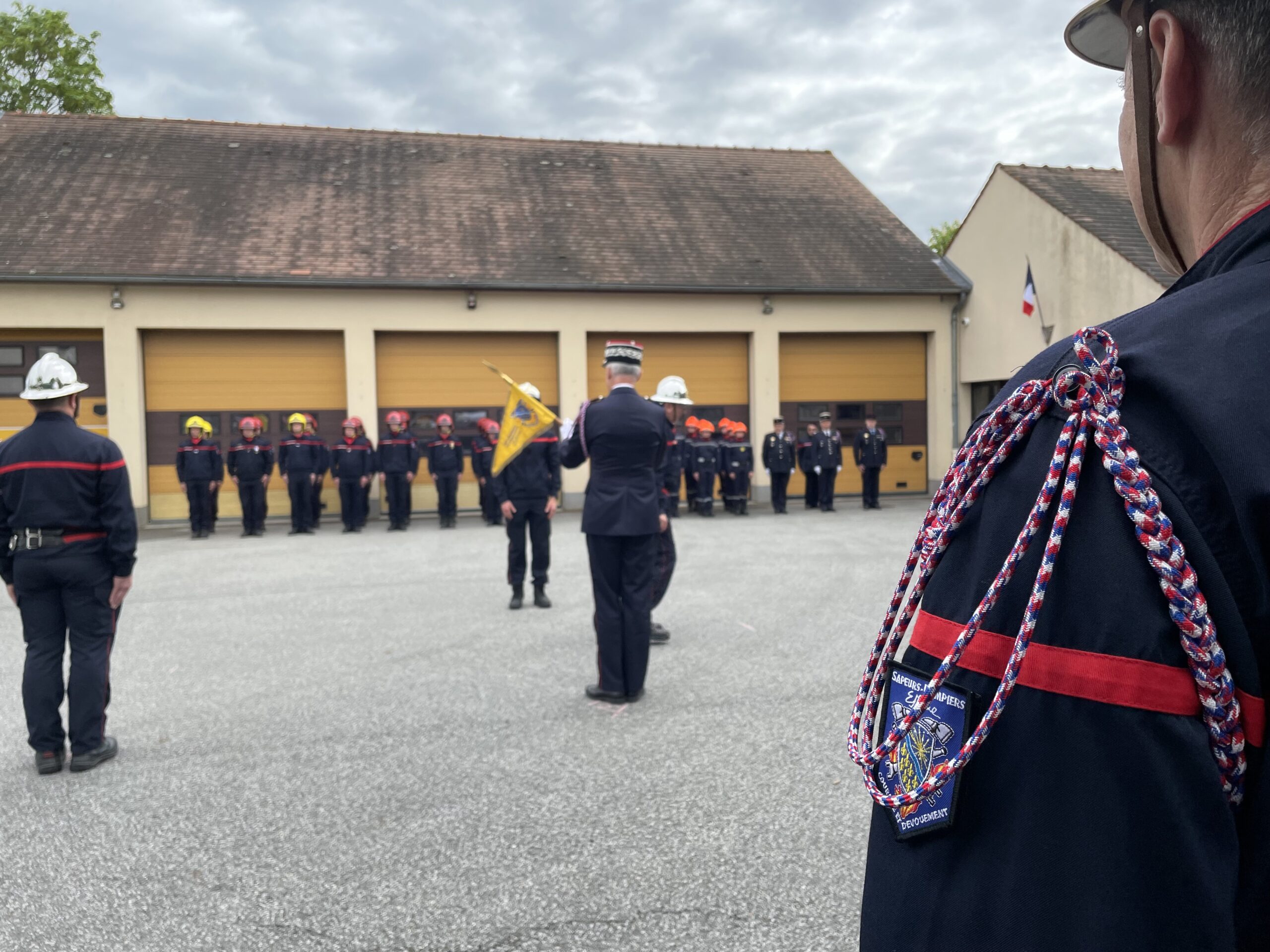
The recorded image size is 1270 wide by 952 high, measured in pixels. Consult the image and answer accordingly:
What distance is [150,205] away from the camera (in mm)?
19047

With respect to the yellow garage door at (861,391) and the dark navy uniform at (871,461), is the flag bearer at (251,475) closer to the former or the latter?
the yellow garage door at (861,391)

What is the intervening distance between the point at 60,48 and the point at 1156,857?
115 feet

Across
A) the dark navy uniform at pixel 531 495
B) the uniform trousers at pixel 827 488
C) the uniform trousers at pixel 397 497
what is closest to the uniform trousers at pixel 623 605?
the dark navy uniform at pixel 531 495

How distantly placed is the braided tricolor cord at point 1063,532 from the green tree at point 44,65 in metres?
33.2

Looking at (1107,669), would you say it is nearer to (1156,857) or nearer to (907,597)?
(1156,857)

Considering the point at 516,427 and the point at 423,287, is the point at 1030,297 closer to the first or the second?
the point at 423,287

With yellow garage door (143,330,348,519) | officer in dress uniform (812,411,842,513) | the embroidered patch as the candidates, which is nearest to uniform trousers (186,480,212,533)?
yellow garage door (143,330,348,519)

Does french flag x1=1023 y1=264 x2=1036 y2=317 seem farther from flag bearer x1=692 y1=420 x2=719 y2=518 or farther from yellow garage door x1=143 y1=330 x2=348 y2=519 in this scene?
yellow garage door x1=143 y1=330 x2=348 y2=519

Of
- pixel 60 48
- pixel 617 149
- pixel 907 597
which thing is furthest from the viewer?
pixel 60 48

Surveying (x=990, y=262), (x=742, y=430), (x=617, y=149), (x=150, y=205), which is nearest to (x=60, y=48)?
(x=150, y=205)

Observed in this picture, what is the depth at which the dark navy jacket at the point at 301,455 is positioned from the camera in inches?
675

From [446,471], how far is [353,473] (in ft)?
5.50

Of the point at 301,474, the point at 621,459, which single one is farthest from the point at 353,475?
the point at 621,459

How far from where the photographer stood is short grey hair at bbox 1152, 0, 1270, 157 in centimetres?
92
